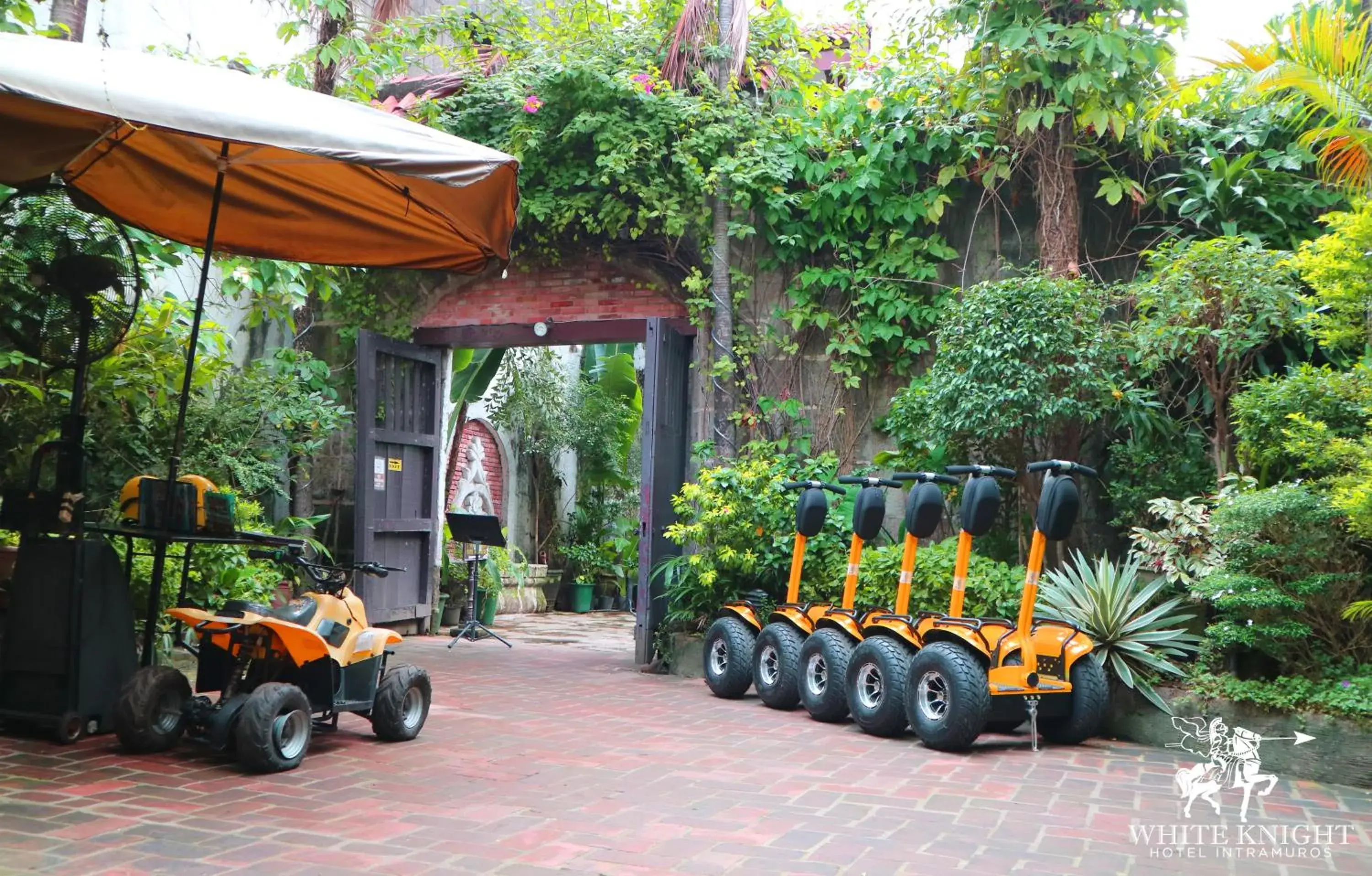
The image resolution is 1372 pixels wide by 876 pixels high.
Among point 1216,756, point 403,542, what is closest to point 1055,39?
point 1216,756

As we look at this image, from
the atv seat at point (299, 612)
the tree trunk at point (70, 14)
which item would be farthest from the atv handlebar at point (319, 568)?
the tree trunk at point (70, 14)

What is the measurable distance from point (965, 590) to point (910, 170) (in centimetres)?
345

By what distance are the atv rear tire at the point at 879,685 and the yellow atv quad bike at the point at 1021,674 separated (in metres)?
0.07

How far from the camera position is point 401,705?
519 centimetres

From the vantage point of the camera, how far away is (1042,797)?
4.55 m

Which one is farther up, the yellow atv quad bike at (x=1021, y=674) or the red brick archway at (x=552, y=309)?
the red brick archway at (x=552, y=309)

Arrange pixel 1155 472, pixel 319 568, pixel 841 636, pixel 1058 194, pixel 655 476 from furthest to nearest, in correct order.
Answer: pixel 655 476 < pixel 1058 194 < pixel 1155 472 < pixel 841 636 < pixel 319 568

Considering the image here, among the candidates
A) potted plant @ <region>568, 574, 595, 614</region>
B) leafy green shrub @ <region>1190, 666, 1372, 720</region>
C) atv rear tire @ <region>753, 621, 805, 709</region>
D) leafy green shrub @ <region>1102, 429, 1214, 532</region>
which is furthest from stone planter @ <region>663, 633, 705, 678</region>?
potted plant @ <region>568, 574, 595, 614</region>

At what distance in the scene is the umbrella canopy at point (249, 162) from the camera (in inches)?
143

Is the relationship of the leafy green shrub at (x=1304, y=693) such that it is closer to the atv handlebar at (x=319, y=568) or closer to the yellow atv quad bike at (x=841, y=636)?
the yellow atv quad bike at (x=841, y=636)

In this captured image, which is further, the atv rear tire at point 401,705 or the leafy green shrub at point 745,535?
the leafy green shrub at point 745,535

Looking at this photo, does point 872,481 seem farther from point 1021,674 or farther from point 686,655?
point 686,655

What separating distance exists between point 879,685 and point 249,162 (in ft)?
13.2

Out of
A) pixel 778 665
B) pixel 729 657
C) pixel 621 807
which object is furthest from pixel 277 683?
pixel 729 657
